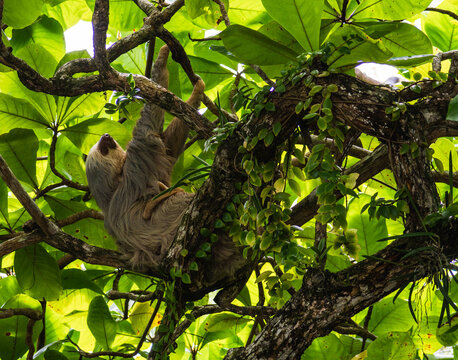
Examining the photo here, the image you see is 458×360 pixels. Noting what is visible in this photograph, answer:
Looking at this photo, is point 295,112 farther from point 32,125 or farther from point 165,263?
point 32,125

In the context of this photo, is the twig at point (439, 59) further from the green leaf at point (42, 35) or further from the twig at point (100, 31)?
the green leaf at point (42, 35)

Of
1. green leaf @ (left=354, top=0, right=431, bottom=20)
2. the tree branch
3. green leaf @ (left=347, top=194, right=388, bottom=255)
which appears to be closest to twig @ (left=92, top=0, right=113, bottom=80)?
green leaf @ (left=354, top=0, right=431, bottom=20)

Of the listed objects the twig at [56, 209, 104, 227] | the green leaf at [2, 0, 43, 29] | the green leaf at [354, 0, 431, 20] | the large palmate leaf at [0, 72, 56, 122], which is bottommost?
the twig at [56, 209, 104, 227]

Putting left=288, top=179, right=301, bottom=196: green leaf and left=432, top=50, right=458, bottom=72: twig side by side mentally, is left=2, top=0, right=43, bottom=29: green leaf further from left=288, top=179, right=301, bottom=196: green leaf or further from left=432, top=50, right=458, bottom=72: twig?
left=432, top=50, right=458, bottom=72: twig

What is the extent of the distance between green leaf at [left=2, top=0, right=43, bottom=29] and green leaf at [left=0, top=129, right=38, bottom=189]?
57 cm

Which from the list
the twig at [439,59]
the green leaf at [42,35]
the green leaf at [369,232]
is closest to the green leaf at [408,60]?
the twig at [439,59]

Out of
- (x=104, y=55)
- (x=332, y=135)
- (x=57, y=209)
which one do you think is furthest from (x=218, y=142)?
(x=57, y=209)

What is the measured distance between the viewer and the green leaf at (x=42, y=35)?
312 cm

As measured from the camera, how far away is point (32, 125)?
9.19 ft

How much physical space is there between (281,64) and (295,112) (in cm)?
35

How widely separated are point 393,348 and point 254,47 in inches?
53.0

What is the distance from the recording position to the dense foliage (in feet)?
4.94

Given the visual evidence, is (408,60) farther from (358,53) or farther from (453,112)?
(453,112)

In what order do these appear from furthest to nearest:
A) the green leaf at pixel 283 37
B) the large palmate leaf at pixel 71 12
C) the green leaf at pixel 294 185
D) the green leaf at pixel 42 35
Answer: the large palmate leaf at pixel 71 12, the green leaf at pixel 42 35, the green leaf at pixel 283 37, the green leaf at pixel 294 185
